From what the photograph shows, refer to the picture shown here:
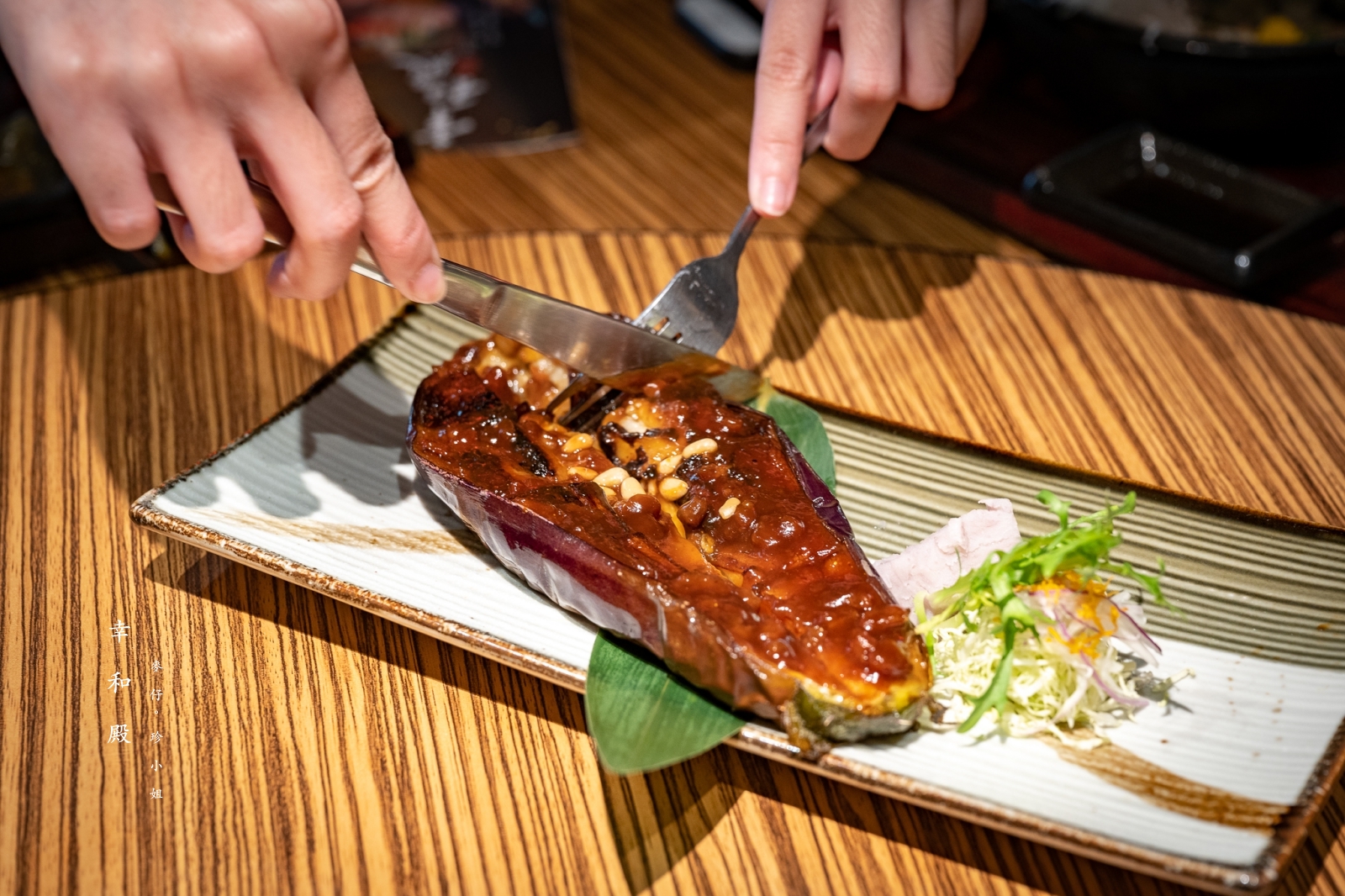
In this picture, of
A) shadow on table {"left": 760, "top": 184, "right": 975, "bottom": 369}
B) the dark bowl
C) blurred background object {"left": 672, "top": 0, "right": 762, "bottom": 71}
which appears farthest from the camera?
Result: blurred background object {"left": 672, "top": 0, "right": 762, "bottom": 71}

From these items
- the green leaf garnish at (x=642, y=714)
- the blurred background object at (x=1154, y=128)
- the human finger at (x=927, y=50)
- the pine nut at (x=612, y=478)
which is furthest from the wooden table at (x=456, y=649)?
the human finger at (x=927, y=50)

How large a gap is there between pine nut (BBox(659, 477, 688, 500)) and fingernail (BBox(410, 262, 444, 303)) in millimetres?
673

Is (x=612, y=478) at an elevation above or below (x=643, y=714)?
above

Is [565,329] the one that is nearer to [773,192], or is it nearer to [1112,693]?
[773,192]

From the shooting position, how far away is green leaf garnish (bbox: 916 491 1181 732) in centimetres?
Result: 202

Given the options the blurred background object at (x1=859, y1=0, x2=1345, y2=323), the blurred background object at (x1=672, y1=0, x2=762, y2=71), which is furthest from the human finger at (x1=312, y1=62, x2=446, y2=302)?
the blurred background object at (x1=672, y1=0, x2=762, y2=71)

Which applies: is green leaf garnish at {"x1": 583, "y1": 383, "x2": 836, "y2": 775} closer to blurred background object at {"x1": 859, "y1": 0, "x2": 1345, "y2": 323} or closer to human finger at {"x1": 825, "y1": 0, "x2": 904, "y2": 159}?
human finger at {"x1": 825, "y1": 0, "x2": 904, "y2": 159}

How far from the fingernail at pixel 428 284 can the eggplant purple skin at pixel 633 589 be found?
39 cm

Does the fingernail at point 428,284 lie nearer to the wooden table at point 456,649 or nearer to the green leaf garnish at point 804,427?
the wooden table at point 456,649

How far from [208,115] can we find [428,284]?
54 centimetres

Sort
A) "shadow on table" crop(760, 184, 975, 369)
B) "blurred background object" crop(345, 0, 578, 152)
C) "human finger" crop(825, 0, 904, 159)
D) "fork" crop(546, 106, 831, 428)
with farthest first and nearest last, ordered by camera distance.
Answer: "blurred background object" crop(345, 0, 578, 152), "shadow on table" crop(760, 184, 975, 369), "human finger" crop(825, 0, 904, 159), "fork" crop(546, 106, 831, 428)

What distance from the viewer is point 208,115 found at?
6.32ft

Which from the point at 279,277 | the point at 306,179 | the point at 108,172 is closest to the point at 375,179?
the point at 306,179

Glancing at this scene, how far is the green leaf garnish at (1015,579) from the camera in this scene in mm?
2016
